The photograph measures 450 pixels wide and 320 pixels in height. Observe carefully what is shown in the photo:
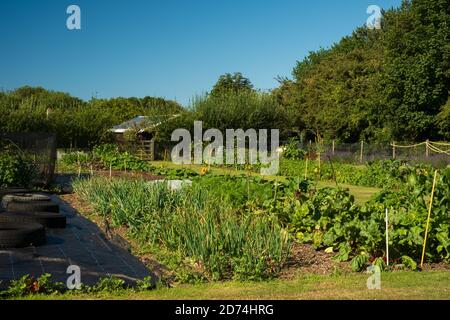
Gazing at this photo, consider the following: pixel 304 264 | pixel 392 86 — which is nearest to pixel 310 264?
pixel 304 264

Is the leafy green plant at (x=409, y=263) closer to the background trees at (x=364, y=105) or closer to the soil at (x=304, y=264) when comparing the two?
Result: the soil at (x=304, y=264)

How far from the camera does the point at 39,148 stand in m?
18.6

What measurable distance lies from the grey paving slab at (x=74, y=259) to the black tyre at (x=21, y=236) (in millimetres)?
133

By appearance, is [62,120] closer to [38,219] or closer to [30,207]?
[30,207]

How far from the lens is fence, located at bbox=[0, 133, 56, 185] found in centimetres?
1823

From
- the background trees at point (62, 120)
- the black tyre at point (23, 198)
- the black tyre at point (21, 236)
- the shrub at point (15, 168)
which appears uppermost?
the background trees at point (62, 120)

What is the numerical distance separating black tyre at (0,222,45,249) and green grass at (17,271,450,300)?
9.06 ft

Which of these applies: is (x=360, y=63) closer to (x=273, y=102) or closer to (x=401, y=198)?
(x=273, y=102)

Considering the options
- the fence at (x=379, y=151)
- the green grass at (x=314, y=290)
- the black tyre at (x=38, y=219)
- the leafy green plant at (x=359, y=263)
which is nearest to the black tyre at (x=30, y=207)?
the black tyre at (x=38, y=219)

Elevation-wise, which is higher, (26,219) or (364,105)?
(364,105)

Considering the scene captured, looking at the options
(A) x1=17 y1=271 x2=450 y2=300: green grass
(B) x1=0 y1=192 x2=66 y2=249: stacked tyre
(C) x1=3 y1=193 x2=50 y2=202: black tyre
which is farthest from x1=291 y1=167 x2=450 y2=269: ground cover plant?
(C) x1=3 y1=193 x2=50 y2=202: black tyre

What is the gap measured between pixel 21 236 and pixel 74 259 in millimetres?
1070

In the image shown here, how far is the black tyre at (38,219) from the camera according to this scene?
34.7 ft

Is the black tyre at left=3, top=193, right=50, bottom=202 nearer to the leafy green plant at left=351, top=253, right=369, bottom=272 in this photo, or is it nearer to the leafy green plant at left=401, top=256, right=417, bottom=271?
A: the leafy green plant at left=351, top=253, right=369, bottom=272
